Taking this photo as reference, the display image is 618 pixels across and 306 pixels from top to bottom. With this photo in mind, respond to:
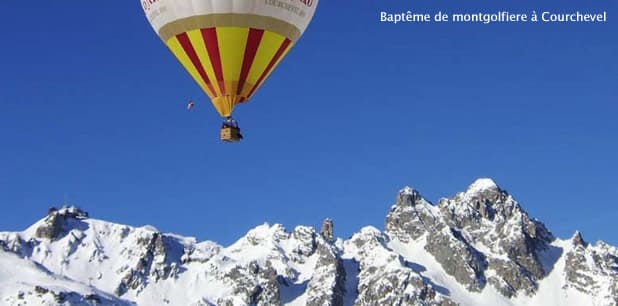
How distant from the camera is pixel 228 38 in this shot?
186 ft

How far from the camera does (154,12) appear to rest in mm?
59094

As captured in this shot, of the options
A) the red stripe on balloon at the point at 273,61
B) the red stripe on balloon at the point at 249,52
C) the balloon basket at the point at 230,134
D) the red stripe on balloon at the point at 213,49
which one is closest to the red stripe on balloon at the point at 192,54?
the red stripe on balloon at the point at 213,49

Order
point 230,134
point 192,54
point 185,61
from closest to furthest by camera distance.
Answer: point 230,134, point 192,54, point 185,61

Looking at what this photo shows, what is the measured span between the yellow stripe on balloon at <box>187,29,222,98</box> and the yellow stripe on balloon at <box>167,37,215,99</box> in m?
0.73

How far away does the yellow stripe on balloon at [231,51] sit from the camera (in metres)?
56.5

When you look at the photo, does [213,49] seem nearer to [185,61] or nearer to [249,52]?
[249,52]

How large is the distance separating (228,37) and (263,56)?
2.45m

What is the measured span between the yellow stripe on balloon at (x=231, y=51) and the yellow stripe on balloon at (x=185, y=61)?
1585mm

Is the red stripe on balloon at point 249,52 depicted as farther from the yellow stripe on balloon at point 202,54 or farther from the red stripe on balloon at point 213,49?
the yellow stripe on balloon at point 202,54

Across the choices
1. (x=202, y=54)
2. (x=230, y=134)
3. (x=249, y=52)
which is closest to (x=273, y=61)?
(x=249, y=52)

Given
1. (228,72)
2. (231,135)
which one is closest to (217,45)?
(228,72)

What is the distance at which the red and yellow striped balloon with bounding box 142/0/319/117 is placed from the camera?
56.3 m

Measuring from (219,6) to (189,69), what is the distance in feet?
18.0

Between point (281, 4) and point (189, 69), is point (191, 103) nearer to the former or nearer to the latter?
point (189, 69)
